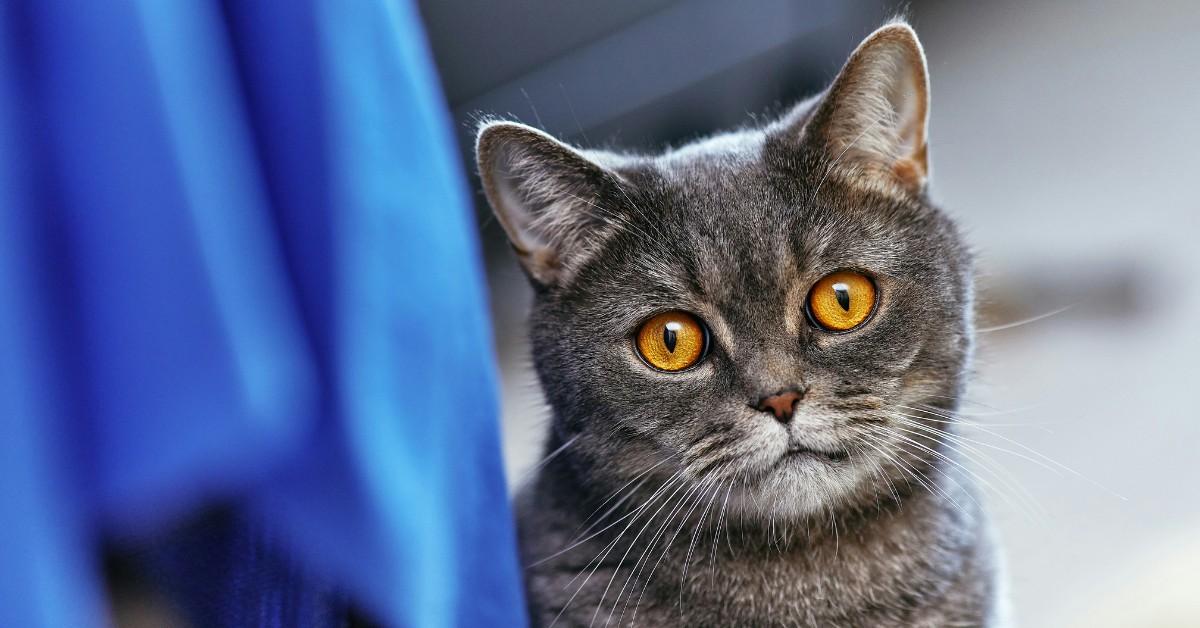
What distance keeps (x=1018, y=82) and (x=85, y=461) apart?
2.79 metres

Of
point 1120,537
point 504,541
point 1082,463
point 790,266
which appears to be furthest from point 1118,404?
point 504,541

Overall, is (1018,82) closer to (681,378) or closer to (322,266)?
(681,378)

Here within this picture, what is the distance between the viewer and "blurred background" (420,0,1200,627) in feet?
6.30

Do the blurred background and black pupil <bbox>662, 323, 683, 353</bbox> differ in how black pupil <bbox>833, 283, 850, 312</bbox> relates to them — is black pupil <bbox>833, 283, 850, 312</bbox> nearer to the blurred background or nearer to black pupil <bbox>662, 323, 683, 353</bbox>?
black pupil <bbox>662, 323, 683, 353</bbox>

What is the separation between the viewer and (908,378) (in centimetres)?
103

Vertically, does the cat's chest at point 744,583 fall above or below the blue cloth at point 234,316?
below

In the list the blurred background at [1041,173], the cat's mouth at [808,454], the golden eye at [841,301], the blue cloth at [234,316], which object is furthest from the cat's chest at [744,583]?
the blurred background at [1041,173]

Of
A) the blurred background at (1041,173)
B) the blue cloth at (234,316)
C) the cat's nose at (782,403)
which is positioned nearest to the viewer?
the blue cloth at (234,316)

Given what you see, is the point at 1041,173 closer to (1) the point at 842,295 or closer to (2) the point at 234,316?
(1) the point at 842,295

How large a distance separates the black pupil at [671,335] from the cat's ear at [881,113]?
24 centimetres

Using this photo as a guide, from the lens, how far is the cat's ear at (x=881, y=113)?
1034 millimetres

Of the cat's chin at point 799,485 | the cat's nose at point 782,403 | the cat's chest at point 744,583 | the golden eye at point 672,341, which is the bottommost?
the cat's chest at point 744,583

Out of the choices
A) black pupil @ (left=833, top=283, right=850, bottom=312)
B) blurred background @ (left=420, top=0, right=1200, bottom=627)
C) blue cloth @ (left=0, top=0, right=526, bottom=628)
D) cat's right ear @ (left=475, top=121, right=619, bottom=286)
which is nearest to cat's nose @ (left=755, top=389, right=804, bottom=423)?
black pupil @ (left=833, top=283, right=850, bottom=312)

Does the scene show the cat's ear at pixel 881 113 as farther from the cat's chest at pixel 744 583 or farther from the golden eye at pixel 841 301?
the cat's chest at pixel 744 583
